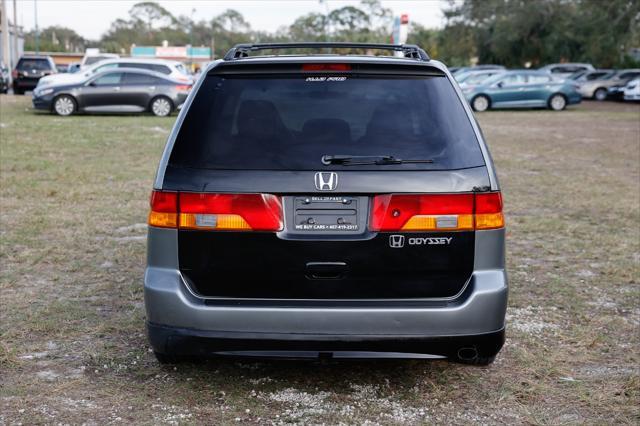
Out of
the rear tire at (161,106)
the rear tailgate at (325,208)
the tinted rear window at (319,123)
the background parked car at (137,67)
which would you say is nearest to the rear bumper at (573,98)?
the background parked car at (137,67)

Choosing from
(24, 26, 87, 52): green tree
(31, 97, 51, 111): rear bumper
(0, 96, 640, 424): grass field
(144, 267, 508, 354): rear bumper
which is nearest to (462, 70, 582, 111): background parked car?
(31, 97, 51, 111): rear bumper

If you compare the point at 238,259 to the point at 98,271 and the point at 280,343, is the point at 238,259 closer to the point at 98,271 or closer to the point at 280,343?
the point at 280,343

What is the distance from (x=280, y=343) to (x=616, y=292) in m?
3.47

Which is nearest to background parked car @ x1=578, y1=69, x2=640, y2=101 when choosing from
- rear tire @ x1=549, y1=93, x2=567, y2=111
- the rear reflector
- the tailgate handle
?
rear tire @ x1=549, y1=93, x2=567, y2=111

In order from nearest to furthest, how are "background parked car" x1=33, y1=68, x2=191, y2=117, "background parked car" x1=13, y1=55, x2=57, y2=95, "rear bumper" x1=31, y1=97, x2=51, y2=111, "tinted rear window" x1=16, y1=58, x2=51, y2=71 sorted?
"rear bumper" x1=31, y1=97, x2=51, y2=111, "background parked car" x1=33, y1=68, x2=191, y2=117, "background parked car" x1=13, y1=55, x2=57, y2=95, "tinted rear window" x1=16, y1=58, x2=51, y2=71

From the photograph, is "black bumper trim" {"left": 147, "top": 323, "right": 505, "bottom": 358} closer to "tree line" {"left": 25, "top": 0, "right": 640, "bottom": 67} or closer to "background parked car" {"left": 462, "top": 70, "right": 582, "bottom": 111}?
"background parked car" {"left": 462, "top": 70, "right": 582, "bottom": 111}

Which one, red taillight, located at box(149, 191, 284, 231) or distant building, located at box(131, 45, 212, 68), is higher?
distant building, located at box(131, 45, 212, 68)

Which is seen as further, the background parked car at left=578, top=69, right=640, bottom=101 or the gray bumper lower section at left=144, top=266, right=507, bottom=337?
the background parked car at left=578, top=69, right=640, bottom=101

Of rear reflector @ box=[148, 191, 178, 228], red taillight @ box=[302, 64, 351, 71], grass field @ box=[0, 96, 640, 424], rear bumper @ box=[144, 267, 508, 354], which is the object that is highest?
red taillight @ box=[302, 64, 351, 71]

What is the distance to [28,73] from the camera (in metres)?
37.2

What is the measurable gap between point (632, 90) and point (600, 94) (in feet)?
12.9

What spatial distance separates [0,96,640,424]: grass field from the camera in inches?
165

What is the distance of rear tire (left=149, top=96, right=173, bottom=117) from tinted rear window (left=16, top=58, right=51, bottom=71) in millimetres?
14972

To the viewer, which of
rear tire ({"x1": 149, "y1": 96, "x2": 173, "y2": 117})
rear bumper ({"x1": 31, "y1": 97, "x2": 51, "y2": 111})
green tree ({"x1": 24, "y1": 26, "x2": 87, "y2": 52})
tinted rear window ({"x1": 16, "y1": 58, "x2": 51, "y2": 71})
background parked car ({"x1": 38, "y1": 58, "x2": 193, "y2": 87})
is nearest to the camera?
rear bumper ({"x1": 31, "y1": 97, "x2": 51, "y2": 111})
